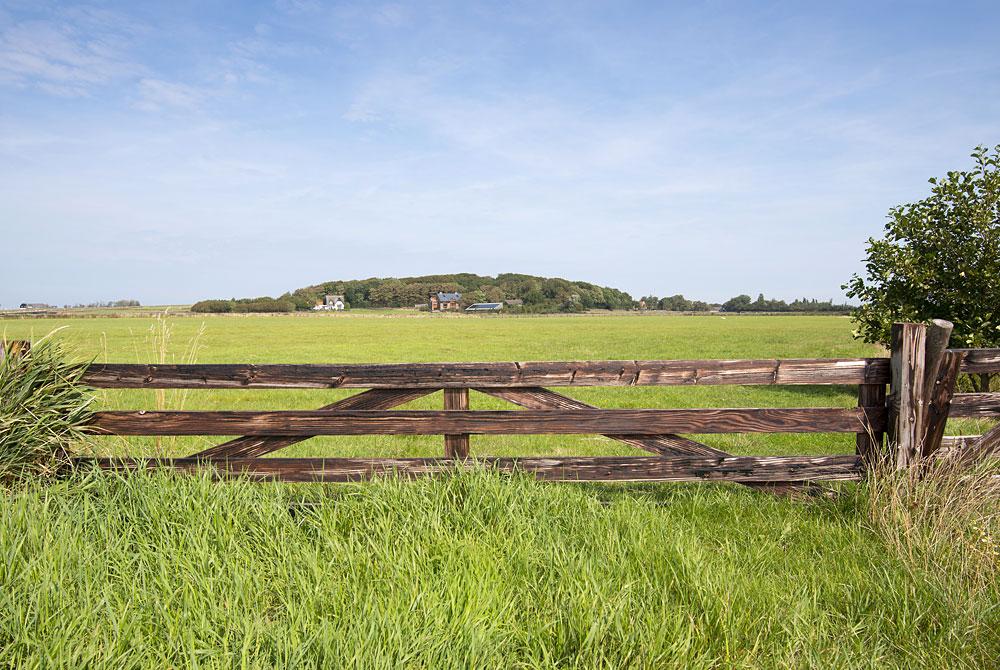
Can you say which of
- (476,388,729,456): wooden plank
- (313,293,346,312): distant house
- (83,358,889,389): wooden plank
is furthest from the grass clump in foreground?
(313,293,346,312): distant house

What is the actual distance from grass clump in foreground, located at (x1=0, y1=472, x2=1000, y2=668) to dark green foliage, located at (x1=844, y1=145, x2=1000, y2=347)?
31.0 ft

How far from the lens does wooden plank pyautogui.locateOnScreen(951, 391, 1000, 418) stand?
16.7ft

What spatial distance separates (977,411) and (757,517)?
2.24 metres

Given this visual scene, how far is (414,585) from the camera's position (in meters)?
3.03

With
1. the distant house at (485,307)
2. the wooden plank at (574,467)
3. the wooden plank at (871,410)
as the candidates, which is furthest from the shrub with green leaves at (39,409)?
the distant house at (485,307)

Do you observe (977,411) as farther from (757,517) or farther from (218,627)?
(218,627)

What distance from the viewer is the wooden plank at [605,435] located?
16.6ft

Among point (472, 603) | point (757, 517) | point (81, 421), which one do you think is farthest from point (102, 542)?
point (757, 517)

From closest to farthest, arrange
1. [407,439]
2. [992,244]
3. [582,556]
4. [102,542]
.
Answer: [582,556] → [102,542] → [407,439] → [992,244]

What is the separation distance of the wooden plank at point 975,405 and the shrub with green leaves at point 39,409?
7460 millimetres

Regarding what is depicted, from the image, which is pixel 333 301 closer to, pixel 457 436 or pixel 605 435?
pixel 457 436

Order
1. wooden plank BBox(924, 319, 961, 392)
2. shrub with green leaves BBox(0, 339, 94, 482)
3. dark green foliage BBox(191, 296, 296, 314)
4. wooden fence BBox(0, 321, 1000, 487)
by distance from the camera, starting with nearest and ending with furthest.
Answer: shrub with green leaves BBox(0, 339, 94, 482), wooden plank BBox(924, 319, 961, 392), wooden fence BBox(0, 321, 1000, 487), dark green foliage BBox(191, 296, 296, 314)

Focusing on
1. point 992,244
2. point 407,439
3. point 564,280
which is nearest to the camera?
point 407,439

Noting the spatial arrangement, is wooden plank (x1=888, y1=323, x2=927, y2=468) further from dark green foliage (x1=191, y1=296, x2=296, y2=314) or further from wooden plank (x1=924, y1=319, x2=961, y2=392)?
dark green foliage (x1=191, y1=296, x2=296, y2=314)
